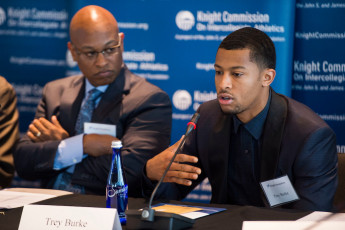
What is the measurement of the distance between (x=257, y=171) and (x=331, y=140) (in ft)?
1.34

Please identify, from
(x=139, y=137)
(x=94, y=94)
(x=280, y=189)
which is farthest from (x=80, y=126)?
(x=280, y=189)

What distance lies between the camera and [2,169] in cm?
350

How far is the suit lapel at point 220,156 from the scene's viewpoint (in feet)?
8.44

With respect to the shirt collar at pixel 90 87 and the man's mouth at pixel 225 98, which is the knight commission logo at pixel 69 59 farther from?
the man's mouth at pixel 225 98

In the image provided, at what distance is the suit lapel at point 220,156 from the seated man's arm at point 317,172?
1.19 ft

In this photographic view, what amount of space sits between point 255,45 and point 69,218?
55.5 inches

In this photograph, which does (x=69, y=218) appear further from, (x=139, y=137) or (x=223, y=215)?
(x=139, y=137)

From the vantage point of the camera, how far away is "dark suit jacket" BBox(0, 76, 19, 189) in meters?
3.50

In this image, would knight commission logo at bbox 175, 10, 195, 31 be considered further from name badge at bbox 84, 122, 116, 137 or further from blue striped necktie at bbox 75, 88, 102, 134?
name badge at bbox 84, 122, 116, 137

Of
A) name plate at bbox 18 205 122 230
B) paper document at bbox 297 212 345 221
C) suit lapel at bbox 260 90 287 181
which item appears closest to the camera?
name plate at bbox 18 205 122 230

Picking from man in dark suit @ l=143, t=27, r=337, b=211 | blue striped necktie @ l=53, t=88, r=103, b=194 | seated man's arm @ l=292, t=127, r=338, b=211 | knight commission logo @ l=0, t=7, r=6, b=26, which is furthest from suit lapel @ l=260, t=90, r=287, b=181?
knight commission logo @ l=0, t=7, r=6, b=26

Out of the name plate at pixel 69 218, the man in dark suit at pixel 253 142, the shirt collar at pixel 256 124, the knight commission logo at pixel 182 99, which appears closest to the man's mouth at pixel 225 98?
the man in dark suit at pixel 253 142

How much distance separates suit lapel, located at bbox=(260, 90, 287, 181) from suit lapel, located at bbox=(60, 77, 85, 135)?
1.45 meters

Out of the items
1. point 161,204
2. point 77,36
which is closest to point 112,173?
point 161,204
